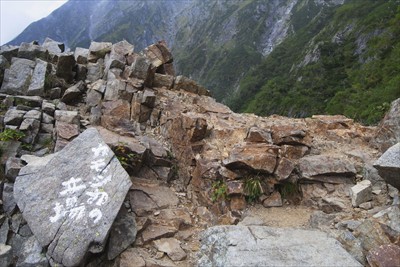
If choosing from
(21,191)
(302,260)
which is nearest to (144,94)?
(21,191)

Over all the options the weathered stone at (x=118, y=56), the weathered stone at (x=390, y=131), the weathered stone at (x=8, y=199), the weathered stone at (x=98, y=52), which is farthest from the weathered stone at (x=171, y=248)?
the weathered stone at (x=98, y=52)

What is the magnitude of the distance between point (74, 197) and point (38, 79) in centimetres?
764

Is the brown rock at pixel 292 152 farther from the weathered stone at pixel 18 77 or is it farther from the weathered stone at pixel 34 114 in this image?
the weathered stone at pixel 18 77

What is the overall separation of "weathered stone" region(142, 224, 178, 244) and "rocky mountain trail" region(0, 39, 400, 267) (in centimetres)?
4

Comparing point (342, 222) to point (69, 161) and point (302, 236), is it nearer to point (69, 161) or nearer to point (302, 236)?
point (302, 236)

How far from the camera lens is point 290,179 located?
32.9 ft

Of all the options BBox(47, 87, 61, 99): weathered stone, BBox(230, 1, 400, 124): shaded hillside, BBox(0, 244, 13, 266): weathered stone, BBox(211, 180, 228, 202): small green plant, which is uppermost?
BBox(47, 87, 61, 99): weathered stone

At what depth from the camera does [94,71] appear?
15.8 m

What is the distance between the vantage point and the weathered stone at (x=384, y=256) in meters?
6.42

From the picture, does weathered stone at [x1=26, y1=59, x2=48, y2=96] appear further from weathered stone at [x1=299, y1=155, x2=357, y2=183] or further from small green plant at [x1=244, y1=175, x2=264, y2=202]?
weathered stone at [x1=299, y1=155, x2=357, y2=183]

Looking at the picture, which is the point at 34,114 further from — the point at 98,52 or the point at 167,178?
the point at 98,52

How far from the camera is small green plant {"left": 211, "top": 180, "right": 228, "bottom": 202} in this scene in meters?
9.77

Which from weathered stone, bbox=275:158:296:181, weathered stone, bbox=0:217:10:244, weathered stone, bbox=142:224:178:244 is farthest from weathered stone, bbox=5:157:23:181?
weathered stone, bbox=275:158:296:181

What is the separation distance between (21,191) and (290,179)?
23.5 feet
